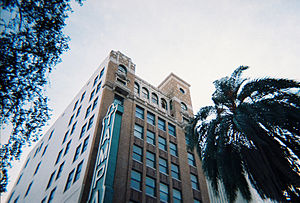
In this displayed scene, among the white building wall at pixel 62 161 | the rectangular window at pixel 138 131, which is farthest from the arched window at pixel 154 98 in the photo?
the white building wall at pixel 62 161

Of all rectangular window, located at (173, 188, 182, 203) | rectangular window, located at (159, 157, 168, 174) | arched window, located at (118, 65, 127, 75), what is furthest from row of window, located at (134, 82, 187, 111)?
rectangular window, located at (173, 188, 182, 203)

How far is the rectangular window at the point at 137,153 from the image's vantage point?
1125 inches

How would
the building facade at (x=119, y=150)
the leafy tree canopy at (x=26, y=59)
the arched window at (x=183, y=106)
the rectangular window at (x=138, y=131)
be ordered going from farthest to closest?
1. the arched window at (x=183, y=106)
2. the rectangular window at (x=138, y=131)
3. the building facade at (x=119, y=150)
4. the leafy tree canopy at (x=26, y=59)

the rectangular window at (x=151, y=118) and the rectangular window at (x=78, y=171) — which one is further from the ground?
the rectangular window at (x=151, y=118)

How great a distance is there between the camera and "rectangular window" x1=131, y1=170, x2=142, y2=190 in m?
25.7

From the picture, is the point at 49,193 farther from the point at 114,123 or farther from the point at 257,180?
the point at 257,180

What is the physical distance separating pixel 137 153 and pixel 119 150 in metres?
3.06

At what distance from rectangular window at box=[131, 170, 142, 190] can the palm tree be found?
950 cm

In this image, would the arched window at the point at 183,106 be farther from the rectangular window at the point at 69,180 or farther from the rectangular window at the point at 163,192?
the rectangular window at the point at 69,180

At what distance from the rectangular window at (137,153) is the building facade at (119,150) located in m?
0.14

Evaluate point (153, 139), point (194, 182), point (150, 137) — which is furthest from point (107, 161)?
point (194, 182)

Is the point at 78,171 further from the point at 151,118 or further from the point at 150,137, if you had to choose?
the point at 151,118

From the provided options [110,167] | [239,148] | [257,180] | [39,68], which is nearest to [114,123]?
[110,167]

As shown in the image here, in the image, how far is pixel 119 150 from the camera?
26.9 meters
